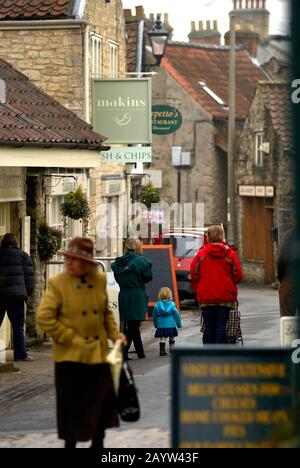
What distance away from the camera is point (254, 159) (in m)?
43.0

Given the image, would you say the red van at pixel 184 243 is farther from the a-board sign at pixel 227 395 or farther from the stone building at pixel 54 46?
the a-board sign at pixel 227 395

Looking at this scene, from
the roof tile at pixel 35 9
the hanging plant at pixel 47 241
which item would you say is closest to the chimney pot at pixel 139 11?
the roof tile at pixel 35 9

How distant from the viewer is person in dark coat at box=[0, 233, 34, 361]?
59.2 ft

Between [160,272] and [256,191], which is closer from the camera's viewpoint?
[160,272]

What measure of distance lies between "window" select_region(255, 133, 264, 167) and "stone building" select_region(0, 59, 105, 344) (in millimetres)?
18907

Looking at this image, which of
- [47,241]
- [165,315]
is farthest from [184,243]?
[165,315]

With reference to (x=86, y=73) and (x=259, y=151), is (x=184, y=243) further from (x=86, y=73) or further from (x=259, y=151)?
(x=259, y=151)

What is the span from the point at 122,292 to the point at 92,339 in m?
8.98

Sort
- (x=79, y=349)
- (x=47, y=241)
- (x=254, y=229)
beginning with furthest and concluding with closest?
(x=254, y=229)
(x=47, y=241)
(x=79, y=349)

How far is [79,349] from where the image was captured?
9633 mm

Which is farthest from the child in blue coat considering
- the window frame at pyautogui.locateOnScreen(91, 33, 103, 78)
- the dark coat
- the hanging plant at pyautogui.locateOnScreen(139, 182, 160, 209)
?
the hanging plant at pyautogui.locateOnScreen(139, 182, 160, 209)

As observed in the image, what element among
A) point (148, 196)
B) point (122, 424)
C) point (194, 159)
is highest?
point (194, 159)

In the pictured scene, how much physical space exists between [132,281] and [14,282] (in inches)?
64.2

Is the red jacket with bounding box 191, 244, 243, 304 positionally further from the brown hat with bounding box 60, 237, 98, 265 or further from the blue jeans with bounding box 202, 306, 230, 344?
the brown hat with bounding box 60, 237, 98, 265
